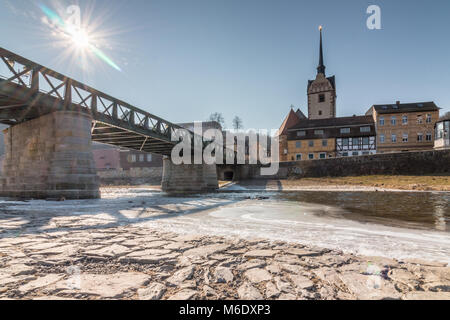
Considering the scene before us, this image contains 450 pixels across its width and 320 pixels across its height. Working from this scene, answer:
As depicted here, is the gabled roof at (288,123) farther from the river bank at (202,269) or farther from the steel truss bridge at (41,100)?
the river bank at (202,269)

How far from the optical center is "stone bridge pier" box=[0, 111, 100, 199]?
11672mm

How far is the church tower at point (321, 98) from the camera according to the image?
61.1 metres

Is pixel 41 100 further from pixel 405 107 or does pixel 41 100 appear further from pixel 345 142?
pixel 405 107

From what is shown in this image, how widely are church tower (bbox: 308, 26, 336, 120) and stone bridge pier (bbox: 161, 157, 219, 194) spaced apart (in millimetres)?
44049

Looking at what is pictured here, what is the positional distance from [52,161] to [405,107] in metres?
59.2

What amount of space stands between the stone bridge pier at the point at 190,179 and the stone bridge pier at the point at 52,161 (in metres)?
15.5

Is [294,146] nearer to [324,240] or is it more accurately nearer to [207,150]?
[207,150]

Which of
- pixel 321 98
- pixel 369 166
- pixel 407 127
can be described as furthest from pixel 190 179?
pixel 321 98

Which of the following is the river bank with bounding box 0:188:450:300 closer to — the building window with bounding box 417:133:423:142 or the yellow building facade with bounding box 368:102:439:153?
the yellow building facade with bounding box 368:102:439:153

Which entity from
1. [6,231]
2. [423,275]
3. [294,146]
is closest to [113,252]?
[6,231]

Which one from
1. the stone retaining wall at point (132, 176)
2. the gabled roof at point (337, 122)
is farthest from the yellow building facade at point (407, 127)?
the stone retaining wall at point (132, 176)

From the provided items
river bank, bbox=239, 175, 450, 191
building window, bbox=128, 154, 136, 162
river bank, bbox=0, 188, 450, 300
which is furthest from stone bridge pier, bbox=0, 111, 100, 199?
building window, bbox=128, 154, 136, 162

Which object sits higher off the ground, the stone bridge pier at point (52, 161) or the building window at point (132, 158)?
the building window at point (132, 158)

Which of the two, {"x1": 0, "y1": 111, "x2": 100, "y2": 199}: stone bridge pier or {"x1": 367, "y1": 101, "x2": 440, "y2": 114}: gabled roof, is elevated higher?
{"x1": 367, "y1": 101, "x2": 440, "y2": 114}: gabled roof
